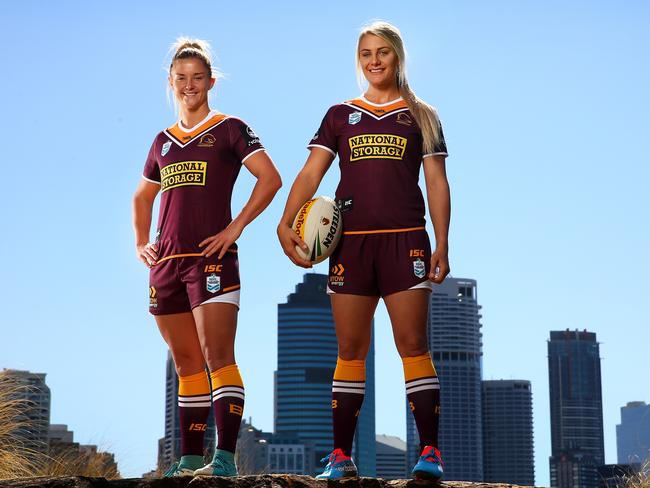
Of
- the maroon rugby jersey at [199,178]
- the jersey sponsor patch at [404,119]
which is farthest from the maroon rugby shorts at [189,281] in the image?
the jersey sponsor patch at [404,119]

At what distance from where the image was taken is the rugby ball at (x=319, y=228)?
26.7ft

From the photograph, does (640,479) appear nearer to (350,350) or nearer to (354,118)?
(350,350)

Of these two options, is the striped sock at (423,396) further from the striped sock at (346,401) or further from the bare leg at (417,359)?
the striped sock at (346,401)

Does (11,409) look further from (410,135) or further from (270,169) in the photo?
(410,135)

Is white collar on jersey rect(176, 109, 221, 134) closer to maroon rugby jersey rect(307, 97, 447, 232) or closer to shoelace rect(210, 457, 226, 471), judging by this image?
maroon rugby jersey rect(307, 97, 447, 232)

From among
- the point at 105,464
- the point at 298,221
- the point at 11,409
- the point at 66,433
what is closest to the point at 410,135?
the point at 298,221

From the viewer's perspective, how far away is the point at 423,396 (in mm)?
7969

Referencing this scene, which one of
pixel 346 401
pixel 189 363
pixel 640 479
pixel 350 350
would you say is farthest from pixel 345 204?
pixel 640 479

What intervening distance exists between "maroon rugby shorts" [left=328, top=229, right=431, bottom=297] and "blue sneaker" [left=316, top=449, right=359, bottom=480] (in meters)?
1.15

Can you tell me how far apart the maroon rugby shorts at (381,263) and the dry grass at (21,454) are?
356 centimetres

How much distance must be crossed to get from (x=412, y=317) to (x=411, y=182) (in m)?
1.01

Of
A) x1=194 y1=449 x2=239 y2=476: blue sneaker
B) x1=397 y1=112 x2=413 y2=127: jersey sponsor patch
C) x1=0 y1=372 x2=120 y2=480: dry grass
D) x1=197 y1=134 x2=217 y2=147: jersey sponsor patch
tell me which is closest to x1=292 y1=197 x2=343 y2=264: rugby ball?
x1=397 y1=112 x2=413 y2=127: jersey sponsor patch

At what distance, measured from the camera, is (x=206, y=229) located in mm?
8484

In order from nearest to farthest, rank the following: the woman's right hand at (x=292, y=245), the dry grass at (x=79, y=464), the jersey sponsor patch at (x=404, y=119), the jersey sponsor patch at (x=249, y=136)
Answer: the woman's right hand at (x=292, y=245), the jersey sponsor patch at (x=404, y=119), the jersey sponsor patch at (x=249, y=136), the dry grass at (x=79, y=464)
